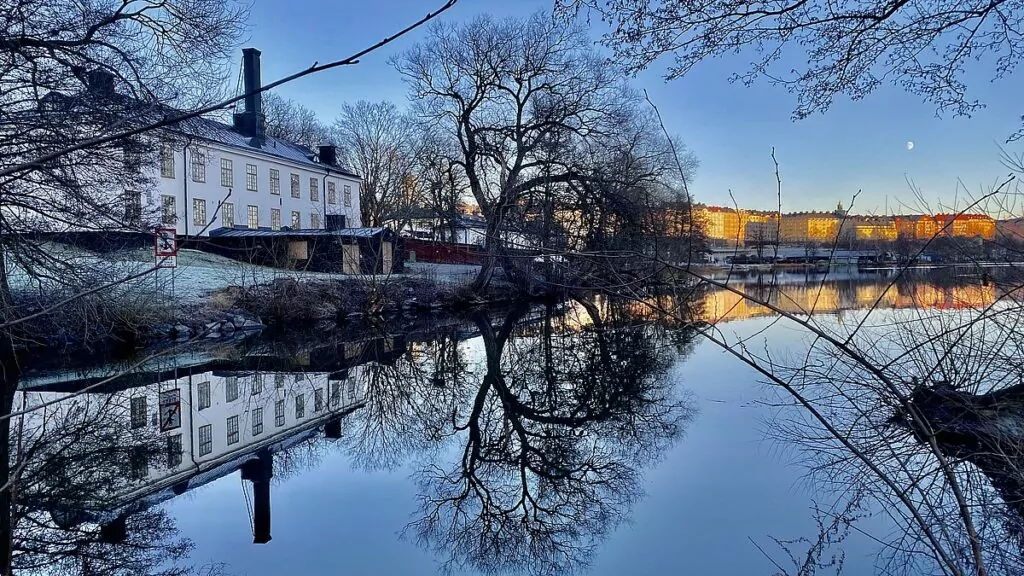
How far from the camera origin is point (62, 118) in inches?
257

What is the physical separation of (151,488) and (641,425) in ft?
18.4

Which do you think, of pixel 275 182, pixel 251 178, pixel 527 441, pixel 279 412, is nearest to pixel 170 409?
pixel 279 412

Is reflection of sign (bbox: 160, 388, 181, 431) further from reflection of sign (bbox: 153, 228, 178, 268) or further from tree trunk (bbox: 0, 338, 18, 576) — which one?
reflection of sign (bbox: 153, 228, 178, 268)

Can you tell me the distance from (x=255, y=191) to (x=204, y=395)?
30641mm

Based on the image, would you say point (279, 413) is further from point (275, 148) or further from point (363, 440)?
point (275, 148)

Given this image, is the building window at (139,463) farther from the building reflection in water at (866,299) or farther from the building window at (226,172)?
the building window at (226,172)

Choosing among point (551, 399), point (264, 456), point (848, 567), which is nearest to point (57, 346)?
point (264, 456)

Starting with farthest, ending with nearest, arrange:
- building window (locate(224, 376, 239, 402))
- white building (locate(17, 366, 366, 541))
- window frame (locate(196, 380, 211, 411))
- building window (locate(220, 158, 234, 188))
Answer: 1. building window (locate(220, 158, 234, 188))
2. building window (locate(224, 376, 239, 402))
3. window frame (locate(196, 380, 211, 411))
4. white building (locate(17, 366, 366, 541))

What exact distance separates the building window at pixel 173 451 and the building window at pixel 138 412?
719mm

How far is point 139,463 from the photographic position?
7.02m

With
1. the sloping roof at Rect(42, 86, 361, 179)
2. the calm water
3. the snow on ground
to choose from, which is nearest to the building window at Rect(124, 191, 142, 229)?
the snow on ground

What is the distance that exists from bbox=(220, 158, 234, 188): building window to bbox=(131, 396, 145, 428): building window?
28.1m

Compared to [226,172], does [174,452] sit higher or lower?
lower

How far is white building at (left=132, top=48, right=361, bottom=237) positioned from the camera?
33.2 metres
